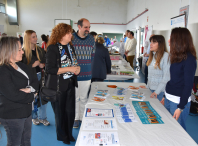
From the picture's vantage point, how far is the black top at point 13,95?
1.22 metres

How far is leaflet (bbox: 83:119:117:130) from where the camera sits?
1.25 metres

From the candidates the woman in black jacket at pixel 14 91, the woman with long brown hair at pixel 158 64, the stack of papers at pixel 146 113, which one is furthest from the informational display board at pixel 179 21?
the woman in black jacket at pixel 14 91

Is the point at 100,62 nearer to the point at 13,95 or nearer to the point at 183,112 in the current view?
the point at 183,112

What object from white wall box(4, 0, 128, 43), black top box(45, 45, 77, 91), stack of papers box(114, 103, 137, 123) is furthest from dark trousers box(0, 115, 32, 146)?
white wall box(4, 0, 128, 43)

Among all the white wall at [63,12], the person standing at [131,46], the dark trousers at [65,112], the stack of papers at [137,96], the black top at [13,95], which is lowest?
the dark trousers at [65,112]

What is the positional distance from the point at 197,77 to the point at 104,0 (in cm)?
1047

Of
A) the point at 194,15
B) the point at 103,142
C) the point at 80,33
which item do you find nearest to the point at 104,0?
the point at 194,15

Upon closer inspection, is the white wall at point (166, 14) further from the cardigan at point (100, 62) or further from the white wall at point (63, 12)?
the white wall at point (63, 12)

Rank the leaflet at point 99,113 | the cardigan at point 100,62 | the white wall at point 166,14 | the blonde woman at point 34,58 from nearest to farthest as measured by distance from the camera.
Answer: the leaflet at point 99,113, the blonde woman at point 34,58, the cardigan at point 100,62, the white wall at point 166,14

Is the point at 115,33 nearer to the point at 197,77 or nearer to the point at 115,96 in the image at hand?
the point at 197,77

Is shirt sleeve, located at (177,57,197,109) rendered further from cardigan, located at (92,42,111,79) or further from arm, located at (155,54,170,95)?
cardigan, located at (92,42,111,79)

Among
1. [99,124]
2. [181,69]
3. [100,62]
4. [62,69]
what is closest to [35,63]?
[62,69]

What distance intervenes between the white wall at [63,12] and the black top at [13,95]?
36.8 ft

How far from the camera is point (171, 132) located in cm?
122
